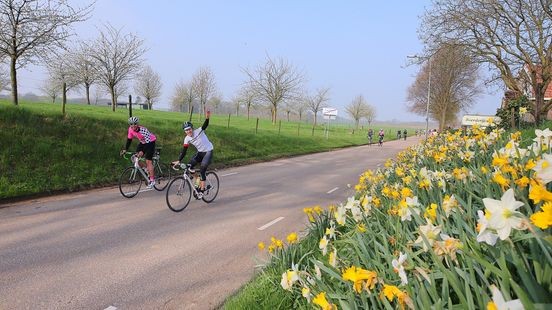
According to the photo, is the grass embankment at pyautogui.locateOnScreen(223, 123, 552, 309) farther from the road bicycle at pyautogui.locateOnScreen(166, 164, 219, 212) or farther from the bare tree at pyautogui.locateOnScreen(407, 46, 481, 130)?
the bare tree at pyautogui.locateOnScreen(407, 46, 481, 130)

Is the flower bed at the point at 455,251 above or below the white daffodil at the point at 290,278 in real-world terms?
above

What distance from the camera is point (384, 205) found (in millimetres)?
3953

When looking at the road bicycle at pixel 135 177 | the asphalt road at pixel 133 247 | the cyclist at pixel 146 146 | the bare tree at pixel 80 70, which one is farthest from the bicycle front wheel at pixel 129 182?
the bare tree at pixel 80 70

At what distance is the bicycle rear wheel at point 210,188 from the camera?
8.87m

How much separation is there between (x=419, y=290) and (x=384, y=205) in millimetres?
2230

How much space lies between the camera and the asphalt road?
4.03 m

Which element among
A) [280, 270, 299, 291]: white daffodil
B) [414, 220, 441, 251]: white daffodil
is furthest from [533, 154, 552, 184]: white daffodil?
[280, 270, 299, 291]: white daffodil

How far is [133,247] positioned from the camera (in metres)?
5.51

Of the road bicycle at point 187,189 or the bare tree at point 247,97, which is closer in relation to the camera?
the road bicycle at point 187,189

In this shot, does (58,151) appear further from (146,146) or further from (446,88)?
(446,88)

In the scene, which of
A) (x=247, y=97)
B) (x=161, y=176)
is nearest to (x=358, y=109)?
(x=247, y=97)

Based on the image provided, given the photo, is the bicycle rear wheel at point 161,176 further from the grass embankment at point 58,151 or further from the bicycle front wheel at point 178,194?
the bicycle front wheel at point 178,194

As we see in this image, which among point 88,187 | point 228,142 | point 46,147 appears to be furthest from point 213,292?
point 228,142

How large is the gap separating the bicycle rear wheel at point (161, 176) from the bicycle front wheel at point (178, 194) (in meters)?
1.99
